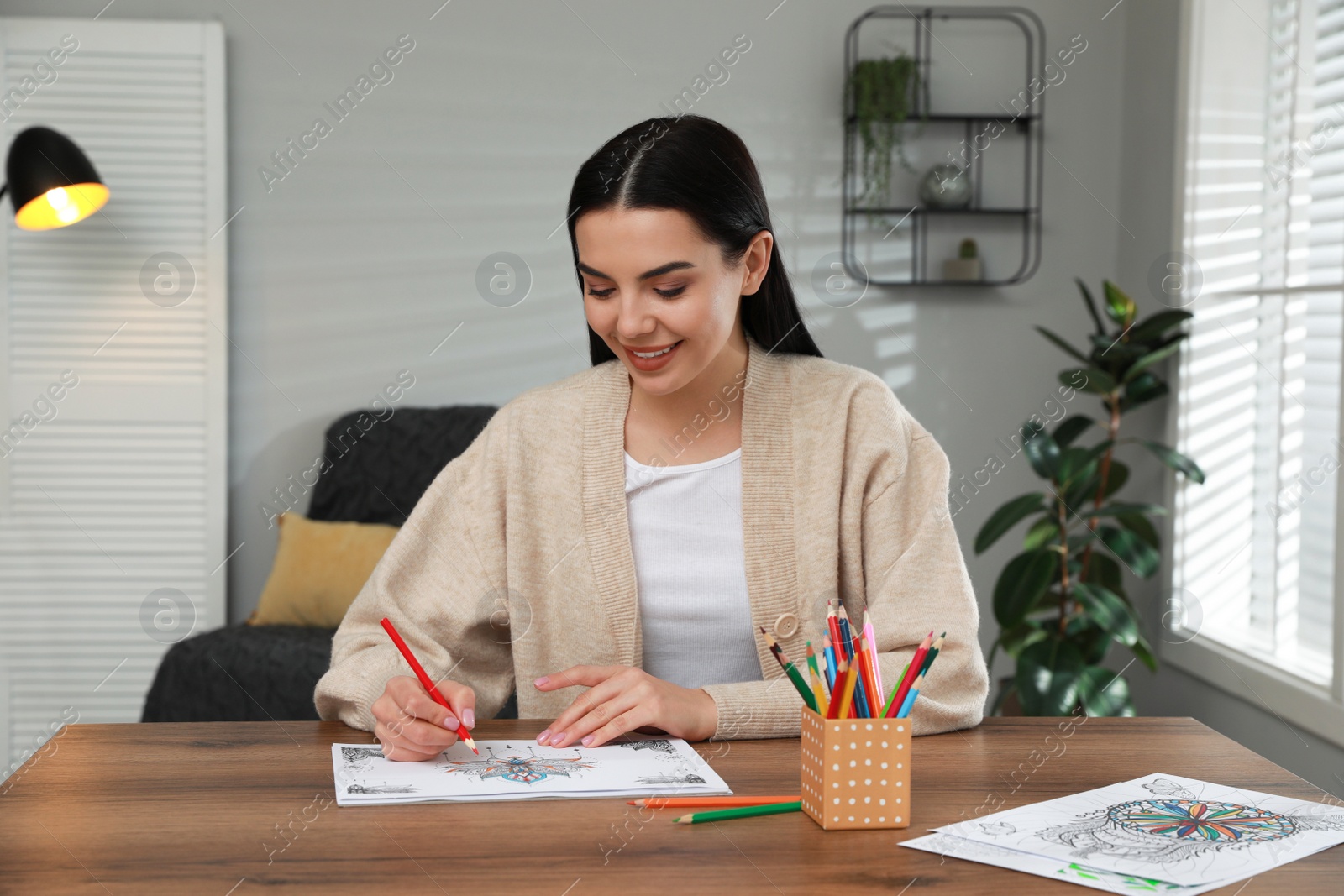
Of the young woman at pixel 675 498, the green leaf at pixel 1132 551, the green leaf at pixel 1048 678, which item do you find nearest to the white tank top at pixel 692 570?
the young woman at pixel 675 498

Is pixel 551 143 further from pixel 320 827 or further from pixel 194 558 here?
pixel 320 827

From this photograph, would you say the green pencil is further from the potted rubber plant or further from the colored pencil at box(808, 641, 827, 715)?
the potted rubber plant

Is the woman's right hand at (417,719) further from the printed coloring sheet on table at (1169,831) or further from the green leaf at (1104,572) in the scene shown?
the green leaf at (1104,572)

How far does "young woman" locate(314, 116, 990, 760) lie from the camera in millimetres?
1262

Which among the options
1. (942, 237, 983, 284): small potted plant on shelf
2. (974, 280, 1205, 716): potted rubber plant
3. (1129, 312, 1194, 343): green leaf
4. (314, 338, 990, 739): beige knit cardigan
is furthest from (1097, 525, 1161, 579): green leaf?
(314, 338, 990, 739): beige knit cardigan

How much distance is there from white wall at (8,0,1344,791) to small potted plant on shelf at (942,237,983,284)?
102 millimetres

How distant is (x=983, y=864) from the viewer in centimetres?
80

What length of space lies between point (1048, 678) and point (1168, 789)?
1762 mm

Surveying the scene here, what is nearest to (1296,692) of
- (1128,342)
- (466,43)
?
(1128,342)

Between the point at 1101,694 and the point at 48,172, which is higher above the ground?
the point at 48,172

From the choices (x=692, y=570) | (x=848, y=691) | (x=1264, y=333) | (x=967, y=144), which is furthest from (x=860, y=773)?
(x=967, y=144)

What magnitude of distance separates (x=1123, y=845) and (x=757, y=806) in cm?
26

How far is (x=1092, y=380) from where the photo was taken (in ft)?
9.27

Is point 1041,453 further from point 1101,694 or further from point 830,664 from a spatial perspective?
point 830,664
